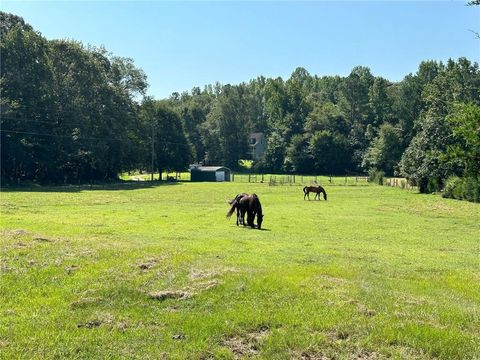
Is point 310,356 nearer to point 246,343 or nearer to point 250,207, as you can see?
point 246,343

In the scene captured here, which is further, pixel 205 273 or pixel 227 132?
pixel 227 132

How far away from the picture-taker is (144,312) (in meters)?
7.93

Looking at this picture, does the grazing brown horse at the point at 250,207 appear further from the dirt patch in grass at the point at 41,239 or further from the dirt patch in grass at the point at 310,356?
the dirt patch in grass at the point at 310,356

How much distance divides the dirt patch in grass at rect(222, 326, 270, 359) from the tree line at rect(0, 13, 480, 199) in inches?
206

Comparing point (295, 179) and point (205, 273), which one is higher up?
point (295, 179)

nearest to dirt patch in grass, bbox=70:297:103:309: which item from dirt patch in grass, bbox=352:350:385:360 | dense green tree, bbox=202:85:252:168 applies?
dirt patch in grass, bbox=352:350:385:360

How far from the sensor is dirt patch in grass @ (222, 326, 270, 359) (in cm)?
663

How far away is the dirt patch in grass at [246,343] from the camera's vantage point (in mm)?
6625

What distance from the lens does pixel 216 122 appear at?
11888cm

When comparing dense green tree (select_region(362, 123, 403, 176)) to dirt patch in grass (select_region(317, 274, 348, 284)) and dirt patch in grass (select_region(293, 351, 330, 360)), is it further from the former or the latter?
dirt patch in grass (select_region(293, 351, 330, 360))

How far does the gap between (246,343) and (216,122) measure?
113372 mm

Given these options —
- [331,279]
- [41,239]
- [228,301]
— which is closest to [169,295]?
[228,301]

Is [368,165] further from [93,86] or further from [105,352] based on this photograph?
[105,352]

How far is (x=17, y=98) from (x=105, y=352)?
193 feet
